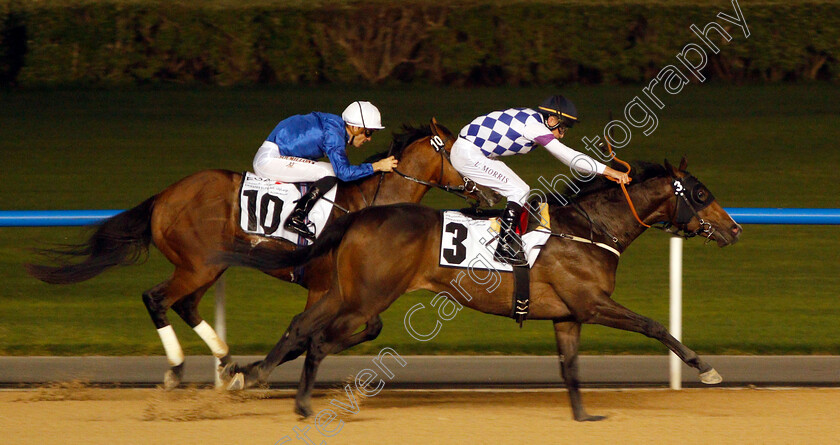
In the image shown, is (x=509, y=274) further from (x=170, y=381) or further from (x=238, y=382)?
(x=170, y=381)

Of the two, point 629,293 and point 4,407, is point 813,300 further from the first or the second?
point 4,407

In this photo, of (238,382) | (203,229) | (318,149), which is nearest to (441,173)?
(318,149)

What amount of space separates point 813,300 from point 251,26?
11.7m

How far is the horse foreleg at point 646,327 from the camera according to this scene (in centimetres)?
533

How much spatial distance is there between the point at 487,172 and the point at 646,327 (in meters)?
1.12

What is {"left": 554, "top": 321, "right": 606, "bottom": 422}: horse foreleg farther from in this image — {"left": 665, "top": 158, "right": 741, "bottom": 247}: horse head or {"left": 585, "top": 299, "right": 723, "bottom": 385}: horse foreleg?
{"left": 665, "top": 158, "right": 741, "bottom": 247}: horse head

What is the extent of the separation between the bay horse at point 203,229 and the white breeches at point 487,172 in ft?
0.72

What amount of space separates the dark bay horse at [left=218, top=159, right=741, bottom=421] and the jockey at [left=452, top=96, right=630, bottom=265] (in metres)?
0.18

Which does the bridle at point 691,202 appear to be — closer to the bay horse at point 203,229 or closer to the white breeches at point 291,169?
the bay horse at point 203,229

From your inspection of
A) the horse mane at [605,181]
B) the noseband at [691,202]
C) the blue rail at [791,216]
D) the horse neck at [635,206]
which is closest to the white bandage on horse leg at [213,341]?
the horse mane at [605,181]

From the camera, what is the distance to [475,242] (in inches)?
209

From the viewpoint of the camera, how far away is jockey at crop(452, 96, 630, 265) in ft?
17.6

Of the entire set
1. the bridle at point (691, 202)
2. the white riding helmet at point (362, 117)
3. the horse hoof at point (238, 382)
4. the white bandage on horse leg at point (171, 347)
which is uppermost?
the white riding helmet at point (362, 117)

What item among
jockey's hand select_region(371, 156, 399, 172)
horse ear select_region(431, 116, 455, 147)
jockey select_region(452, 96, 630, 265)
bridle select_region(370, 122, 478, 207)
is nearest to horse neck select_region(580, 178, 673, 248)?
jockey select_region(452, 96, 630, 265)
